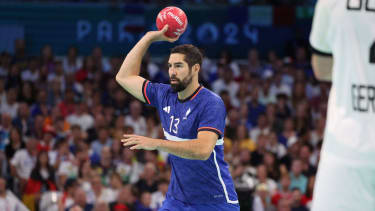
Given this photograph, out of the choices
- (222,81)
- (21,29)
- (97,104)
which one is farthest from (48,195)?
(21,29)

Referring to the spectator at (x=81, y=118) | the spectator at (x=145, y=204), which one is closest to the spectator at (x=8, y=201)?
the spectator at (x=145, y=204)

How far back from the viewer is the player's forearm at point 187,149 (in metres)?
4.69

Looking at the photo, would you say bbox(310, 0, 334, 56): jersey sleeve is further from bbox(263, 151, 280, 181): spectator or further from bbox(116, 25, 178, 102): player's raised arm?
bbox(263, 151, 280, 181): spectator

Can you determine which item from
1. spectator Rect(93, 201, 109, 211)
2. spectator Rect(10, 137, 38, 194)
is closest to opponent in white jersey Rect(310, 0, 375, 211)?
spectator Rect(93, 201, 109, 211)

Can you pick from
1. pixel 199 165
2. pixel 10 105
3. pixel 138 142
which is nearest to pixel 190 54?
pixel 199 165

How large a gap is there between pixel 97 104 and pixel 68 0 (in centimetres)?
501

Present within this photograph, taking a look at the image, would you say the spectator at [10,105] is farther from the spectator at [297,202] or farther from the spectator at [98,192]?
the spectator at [297,202]

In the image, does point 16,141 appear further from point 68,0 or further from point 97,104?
point 68,0

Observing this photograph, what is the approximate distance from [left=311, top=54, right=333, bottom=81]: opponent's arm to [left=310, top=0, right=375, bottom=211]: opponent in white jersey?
0.10 meters

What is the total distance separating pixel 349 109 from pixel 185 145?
6.70ft

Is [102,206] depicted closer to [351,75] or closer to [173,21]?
[173,21]

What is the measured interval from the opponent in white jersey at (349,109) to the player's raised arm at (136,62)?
3.18 metres

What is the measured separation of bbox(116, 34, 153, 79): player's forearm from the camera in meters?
6.11

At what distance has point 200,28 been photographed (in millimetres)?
18031
